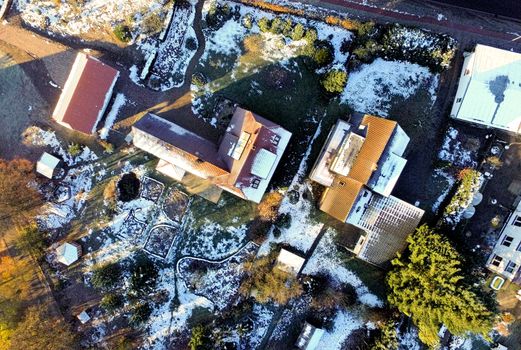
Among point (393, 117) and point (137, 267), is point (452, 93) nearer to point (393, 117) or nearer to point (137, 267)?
point (393, 117)

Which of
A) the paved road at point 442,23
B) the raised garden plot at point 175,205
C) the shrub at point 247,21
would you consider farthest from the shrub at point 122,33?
the paved road at point 442,23

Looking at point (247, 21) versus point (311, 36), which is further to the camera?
point (247, 21)

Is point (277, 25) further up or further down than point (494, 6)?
further down

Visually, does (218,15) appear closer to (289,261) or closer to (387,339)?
(289,261)

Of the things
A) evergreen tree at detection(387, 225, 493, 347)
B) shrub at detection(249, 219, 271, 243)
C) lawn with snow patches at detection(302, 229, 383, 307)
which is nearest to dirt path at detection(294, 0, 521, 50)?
evergreen tree at detection(387, 225, 493, 347)

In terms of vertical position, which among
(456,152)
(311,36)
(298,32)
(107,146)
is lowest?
(107,146)

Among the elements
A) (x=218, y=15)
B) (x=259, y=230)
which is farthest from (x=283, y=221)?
(x=218, y=15)

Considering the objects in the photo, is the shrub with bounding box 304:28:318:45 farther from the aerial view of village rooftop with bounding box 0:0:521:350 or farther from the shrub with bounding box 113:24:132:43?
the shrub with bounding box 113:24:132:43
